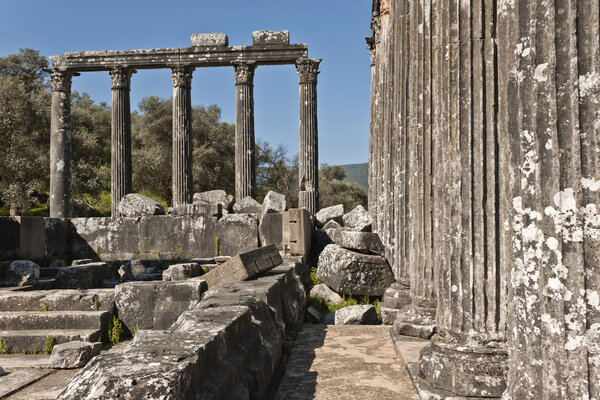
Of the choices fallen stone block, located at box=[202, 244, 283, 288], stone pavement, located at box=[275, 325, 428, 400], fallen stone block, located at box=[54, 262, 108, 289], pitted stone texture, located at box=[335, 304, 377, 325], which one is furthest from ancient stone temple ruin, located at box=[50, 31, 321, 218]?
stone pavement, located at box=[275, 325, 428, 400]

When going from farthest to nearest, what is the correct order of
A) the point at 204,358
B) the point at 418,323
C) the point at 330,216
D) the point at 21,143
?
the point at 21,143, the point at 330,216, the point at 418,323, the point at 204,358

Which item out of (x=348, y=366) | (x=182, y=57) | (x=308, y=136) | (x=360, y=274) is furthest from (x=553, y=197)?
(x=182, y=57)

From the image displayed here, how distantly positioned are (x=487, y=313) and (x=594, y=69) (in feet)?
7.54

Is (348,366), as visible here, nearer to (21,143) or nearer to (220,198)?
(220,198)

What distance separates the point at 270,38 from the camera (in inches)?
818

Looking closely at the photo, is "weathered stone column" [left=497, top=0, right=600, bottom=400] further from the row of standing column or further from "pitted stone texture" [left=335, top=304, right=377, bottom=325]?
the row of standing column

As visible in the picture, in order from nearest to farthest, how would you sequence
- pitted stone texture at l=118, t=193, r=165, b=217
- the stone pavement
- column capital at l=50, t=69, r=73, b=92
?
the stone pavement < pitted stone texture at l=118, t=193, r=165, b=217 < column capital at l=50, t=69, r=73, b=92

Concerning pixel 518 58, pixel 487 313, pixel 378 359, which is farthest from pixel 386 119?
pixel 518 58

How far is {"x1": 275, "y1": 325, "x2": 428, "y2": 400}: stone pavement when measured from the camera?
4469mm

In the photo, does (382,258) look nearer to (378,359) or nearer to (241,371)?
(378,359)

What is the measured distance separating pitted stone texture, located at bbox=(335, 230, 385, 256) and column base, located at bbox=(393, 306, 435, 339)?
126 inches

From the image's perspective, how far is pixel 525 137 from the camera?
2328mm

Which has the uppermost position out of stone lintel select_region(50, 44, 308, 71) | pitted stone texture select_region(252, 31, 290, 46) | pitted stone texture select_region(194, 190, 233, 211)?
pitted stone texture select_region(252, 31, 290, 46)

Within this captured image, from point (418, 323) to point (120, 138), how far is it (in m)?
17.7
